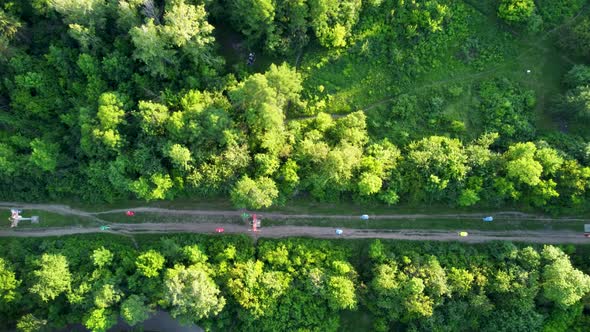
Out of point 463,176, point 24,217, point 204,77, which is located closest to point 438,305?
point 463,176

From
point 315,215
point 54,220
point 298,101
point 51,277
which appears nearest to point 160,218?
point 54,220

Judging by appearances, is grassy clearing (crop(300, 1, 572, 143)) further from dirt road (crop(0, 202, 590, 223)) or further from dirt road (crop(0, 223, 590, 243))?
dirt road (crop(0, 223, 590, 243))

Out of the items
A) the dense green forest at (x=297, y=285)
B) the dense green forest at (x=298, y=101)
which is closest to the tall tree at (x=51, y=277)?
the dense green forest at (x=297, y=285)

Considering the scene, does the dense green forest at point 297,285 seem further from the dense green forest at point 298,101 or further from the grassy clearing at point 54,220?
the dense green forest at point 298,101

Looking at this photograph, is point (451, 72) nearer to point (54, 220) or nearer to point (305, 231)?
point (305, 231)

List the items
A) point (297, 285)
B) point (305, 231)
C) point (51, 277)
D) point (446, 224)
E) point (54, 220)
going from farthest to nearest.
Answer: point (54, 220) → point (305, 231) → point (446, 224) → point (297, 285) → point (51, 277)
